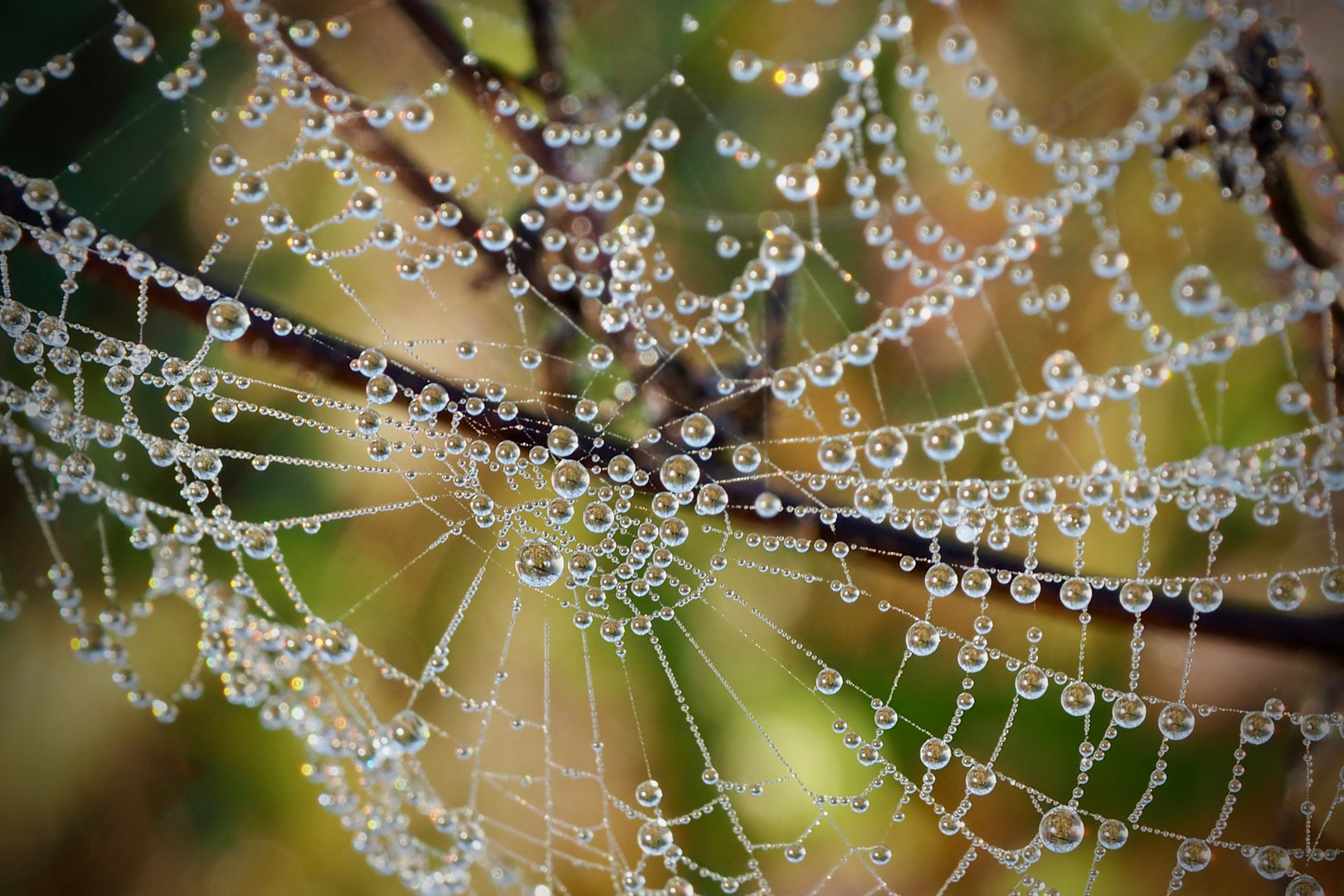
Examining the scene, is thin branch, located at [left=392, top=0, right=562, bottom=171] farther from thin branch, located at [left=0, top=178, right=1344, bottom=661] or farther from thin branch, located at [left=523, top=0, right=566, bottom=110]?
thin branch, located at [left=0, top=178, right=1344, bottom=661]

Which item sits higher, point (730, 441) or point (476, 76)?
point (476, 76)

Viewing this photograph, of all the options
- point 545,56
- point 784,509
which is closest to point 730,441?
point 784,509

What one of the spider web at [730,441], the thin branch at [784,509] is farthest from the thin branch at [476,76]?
the thin branch at [784,509]

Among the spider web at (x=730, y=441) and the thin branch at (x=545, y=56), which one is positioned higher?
the thin branch at (x=545, y=56)

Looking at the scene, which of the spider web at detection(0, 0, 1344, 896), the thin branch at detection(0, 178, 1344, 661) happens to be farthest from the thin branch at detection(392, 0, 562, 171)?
the thin branch at detection(0, 178, 1344, 661)

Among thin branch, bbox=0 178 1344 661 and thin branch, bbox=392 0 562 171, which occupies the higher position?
thin branch, bbox=392 0 562 171

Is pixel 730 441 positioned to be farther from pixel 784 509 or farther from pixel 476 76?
pixel 476 76

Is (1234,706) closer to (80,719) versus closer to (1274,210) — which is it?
(1274,210)

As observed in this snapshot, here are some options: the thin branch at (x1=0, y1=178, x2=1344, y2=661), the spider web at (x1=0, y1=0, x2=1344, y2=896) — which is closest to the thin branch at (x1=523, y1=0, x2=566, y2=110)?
the spider web at (x1=0, y1=0, x2=1344, y2=896)

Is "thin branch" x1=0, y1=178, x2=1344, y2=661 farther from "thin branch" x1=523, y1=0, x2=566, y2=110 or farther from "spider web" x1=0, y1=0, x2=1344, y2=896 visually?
"thin branch" x1=523, y1=0, x2=566, y2=110

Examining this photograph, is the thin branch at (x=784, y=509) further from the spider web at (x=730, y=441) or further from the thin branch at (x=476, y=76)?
the thin branch at (x=476, y=76)
